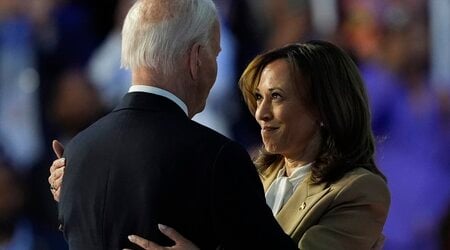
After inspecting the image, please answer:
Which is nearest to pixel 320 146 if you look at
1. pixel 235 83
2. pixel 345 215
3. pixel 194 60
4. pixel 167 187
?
pixel 345 215

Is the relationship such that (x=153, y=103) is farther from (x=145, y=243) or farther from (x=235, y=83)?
(x=235, y=83)

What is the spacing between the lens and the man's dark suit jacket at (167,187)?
2.34m

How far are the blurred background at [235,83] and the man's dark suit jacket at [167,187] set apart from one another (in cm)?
234

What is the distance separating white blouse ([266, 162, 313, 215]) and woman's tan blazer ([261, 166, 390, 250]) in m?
0.14

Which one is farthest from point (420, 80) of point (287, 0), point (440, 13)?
point (287, 0)

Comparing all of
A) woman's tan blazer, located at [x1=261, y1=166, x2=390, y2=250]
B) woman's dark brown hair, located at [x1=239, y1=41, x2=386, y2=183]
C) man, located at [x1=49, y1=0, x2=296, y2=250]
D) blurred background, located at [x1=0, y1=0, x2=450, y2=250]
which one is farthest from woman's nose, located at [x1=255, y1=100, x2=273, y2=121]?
blurred background, located at [x1=0, y1=0, x2=450, y2=250]

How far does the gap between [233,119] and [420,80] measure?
0.95m

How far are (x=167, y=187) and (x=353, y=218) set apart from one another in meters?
0.70

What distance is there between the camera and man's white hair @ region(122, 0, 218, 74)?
2.43 meters

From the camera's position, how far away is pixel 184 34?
2439mm

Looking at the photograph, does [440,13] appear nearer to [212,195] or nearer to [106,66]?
[106,66]

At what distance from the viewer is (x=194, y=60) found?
2473mm

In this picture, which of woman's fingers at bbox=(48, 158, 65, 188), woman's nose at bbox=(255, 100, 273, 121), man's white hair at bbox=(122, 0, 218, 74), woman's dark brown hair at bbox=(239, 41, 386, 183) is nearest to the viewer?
man's white hair at bbox=(122, 0, 218, 74)

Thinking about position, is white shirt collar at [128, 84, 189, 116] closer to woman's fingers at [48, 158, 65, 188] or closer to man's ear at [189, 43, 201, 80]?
man's ear at [189, 43, 201, 80]
